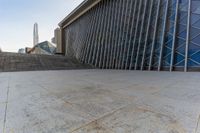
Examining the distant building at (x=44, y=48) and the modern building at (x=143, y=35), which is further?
the distant building at (x=44, y=48)

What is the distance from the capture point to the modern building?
11.2 metres

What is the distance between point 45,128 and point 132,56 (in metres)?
14.4

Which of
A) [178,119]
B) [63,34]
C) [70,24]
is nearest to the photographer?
[178,119]

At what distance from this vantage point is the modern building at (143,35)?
11.2 meters

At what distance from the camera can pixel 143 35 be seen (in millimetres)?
14594

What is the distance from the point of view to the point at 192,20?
36.8 feet

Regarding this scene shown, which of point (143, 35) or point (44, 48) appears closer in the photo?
point (143, 35)

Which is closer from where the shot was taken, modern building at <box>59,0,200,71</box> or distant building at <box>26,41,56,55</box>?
modern building at <box>59,0,200,71</box>

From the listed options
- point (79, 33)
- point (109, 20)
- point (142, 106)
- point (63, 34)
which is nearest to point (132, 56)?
point (109, 20)

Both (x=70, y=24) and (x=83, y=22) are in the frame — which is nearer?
(x=83, y=22)

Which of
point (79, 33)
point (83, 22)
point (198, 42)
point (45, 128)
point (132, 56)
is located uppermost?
point (83, 22)

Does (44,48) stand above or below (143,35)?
above

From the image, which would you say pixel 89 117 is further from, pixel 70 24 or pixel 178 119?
pixel 70 24

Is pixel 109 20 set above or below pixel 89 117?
above
